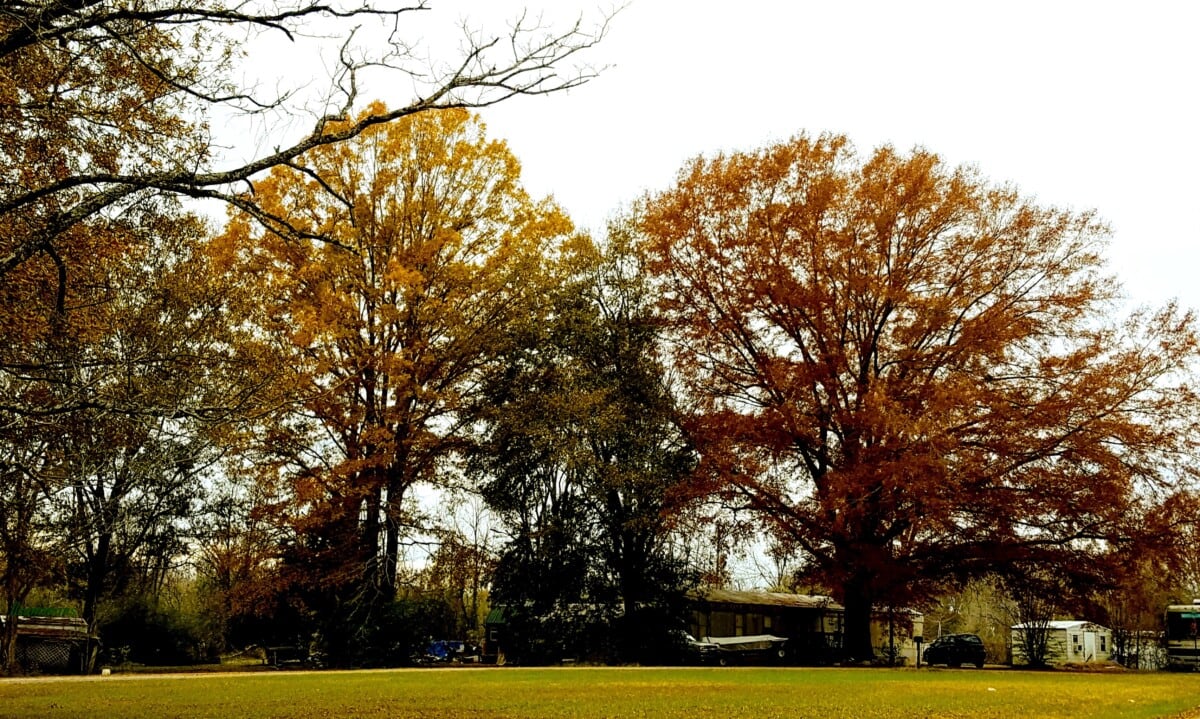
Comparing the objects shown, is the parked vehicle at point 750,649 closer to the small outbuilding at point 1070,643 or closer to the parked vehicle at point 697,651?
the parked vehicle at point 697,651

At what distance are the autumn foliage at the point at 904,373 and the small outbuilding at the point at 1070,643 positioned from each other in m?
14.8

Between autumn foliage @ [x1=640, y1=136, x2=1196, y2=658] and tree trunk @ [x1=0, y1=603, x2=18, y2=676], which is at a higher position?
autumn foliage @ [x1=640, y1=136, x2=1196, y2=658]

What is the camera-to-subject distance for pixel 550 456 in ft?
96.5

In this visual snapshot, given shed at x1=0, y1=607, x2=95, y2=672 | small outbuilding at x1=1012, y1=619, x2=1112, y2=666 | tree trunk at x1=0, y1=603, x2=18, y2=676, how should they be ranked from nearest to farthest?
tree trunk at x1=0, y1=603, x2=18, y2=676 → shed at x1=0, y1=607, x2=95, y2=672 → small outbuilding at x1=1012, y1=619, x2=1112, y2=666

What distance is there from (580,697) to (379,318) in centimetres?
1616

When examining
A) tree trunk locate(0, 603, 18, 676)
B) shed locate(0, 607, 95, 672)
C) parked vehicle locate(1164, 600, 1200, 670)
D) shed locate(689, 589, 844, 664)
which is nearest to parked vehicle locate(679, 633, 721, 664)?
shed locate(689, 589, 844, 664)

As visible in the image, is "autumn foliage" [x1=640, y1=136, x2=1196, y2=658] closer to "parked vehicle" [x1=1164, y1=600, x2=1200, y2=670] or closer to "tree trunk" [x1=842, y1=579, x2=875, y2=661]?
"tree trunk" [x1=842, y1=579, x2=875, y2=661]

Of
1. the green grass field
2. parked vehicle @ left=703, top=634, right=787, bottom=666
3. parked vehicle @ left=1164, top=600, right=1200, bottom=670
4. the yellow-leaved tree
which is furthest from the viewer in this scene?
parked vehicle @ left=1164, top=600, right=1200, bottom=670

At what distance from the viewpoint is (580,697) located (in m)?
14.0

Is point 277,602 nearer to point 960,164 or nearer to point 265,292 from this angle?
point 265,292

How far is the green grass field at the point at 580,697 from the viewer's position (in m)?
11.7

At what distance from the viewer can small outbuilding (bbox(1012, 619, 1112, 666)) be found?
41.2 meters

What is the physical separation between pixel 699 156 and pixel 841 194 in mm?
4877

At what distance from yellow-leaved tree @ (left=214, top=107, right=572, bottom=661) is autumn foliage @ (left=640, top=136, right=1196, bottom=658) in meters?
5.94
